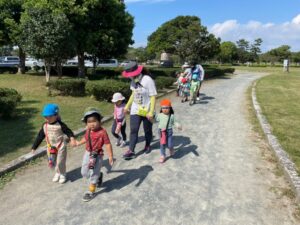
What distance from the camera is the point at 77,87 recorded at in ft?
39.2

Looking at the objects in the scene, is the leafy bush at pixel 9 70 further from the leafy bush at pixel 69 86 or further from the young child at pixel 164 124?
the young child at pixel 164 124

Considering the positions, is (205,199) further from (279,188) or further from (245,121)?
(245,121)

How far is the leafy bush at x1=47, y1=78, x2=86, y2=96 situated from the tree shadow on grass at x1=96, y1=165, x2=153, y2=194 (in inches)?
314

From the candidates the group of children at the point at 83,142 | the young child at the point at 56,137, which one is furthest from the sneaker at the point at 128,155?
the young child at the point at 56,137

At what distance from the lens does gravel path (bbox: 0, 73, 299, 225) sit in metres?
3.34

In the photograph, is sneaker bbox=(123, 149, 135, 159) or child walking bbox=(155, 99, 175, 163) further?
sneaker bbox=(123, 149, 135, 159)

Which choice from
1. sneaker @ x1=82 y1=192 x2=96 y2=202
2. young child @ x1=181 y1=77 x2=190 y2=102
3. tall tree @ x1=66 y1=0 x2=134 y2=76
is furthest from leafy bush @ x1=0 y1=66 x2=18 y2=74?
sneaker @ x1=82 y1=192 x2=96 y2=202

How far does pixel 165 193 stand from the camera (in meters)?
3.88

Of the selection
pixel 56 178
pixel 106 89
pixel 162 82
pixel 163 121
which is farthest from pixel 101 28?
pixel 56 178

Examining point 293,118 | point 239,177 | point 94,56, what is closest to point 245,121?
point 293,118

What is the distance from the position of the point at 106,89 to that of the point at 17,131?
13.7 feet

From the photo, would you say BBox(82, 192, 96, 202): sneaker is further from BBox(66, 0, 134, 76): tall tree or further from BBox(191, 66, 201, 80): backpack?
BBox(66, 0, 134, 76): tall tree

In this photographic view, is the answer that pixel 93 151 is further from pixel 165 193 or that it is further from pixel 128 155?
pixel 128 155

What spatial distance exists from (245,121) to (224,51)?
75120 millimetres
